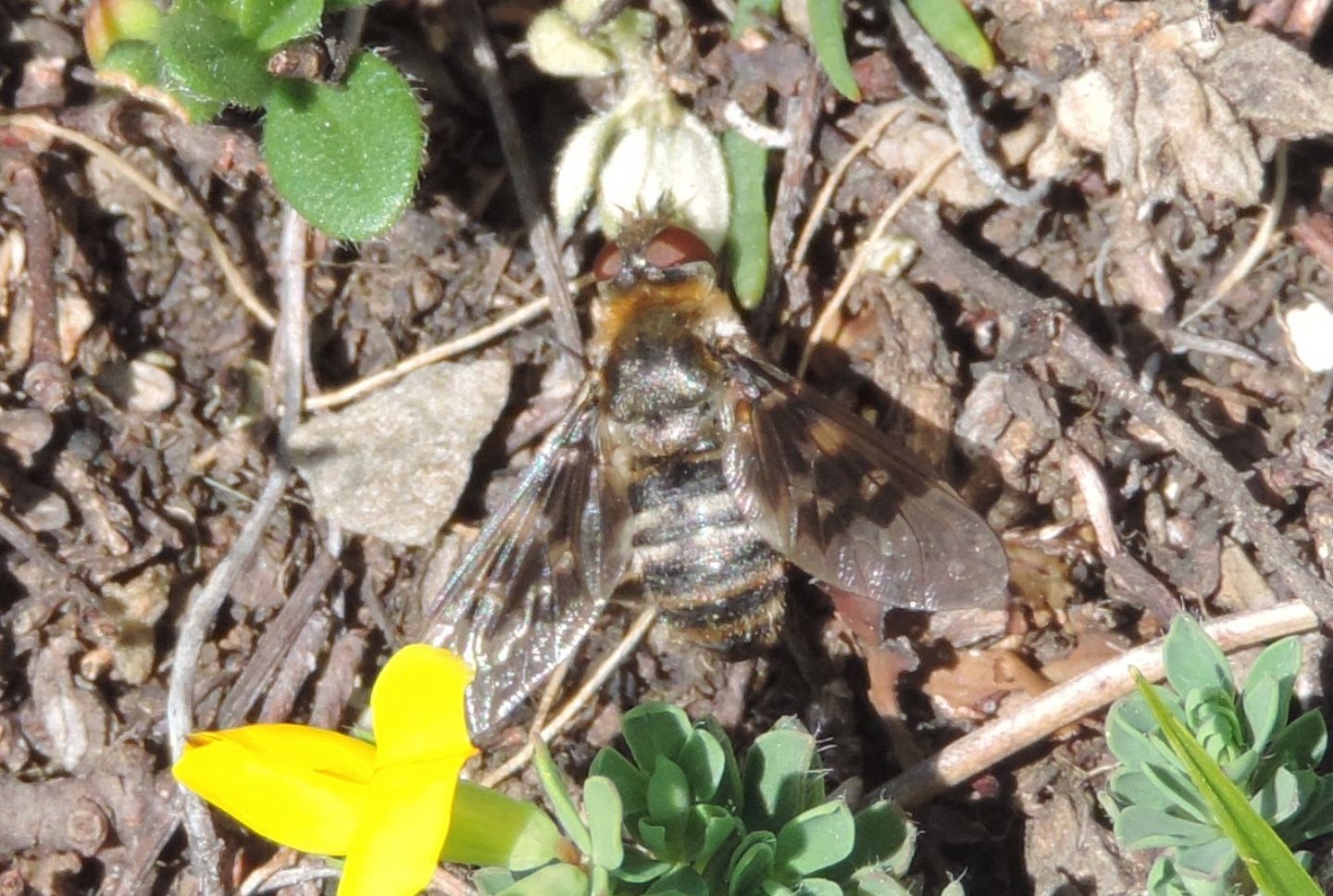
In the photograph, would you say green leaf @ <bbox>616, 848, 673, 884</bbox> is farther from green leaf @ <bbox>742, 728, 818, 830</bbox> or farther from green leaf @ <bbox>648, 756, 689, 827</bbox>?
green leaf @ <bbox>742, 728, 818, 830</bbox>

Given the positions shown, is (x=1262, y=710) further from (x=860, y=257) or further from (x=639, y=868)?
(x=860, y=257)

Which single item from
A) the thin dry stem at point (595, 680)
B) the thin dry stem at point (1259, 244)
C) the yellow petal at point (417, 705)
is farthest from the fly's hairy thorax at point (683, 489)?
the thin dry stem at point (1259, 244)

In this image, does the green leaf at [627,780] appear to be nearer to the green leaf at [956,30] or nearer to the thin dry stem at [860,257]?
the thin dry stem at [860,257]

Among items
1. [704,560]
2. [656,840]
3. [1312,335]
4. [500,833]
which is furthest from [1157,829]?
[1312,335]

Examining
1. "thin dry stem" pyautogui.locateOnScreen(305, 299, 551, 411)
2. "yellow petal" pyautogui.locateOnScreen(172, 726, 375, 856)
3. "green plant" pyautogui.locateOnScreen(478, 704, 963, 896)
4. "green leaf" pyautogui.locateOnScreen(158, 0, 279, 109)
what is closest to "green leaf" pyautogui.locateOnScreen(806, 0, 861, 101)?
"thin dry stem" pyautogui.locateOnScreen(305, 299, 551, 411)

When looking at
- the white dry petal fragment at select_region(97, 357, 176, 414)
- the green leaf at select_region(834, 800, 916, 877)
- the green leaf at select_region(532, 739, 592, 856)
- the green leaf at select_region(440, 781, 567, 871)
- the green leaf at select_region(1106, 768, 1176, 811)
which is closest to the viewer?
the green leaf at select_region(532, 739, 592, 856)
